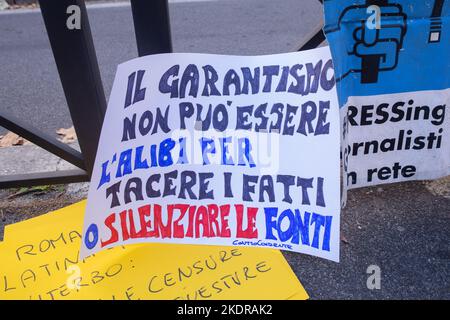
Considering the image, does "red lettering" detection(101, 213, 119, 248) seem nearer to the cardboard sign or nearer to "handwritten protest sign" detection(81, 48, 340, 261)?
"handwritten protest sign" detection(81, 48, 340, 261)

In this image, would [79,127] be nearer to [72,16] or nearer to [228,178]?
[72,16]

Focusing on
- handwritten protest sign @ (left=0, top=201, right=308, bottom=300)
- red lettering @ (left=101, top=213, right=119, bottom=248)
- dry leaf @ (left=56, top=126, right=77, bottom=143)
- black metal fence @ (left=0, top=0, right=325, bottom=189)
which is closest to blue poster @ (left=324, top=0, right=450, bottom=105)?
black metal fence @ (left=0, top=0, right=325, bottom=189)

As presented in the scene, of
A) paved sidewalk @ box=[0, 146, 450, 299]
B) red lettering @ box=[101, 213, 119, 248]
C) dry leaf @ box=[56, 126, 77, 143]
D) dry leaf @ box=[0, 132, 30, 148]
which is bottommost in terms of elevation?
paved sidewalk @ box=[0, 146, 450, 299]

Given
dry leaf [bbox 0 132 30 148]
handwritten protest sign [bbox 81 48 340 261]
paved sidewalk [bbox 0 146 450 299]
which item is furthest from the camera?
dry leaf [bbox 0 132 30 148]

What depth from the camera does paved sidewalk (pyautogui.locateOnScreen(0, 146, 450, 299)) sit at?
1.53 metres

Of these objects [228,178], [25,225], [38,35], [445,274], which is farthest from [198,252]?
[38,35]

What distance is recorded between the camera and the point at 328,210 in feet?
4.69

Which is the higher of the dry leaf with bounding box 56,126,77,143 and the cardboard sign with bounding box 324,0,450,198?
the cardboard sign with bounding box 324,0,450,198

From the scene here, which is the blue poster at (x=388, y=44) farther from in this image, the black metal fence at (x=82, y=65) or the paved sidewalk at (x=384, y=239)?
the paved sidewalk at (x=384, y=239)

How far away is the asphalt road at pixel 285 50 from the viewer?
1.57 meters

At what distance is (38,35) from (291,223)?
530 centimetres

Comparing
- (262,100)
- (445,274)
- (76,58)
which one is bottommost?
(445,274)

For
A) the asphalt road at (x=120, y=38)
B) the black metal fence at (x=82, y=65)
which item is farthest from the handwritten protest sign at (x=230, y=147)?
the asphalt road at (x=120, y=38)

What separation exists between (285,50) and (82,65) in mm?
3118
